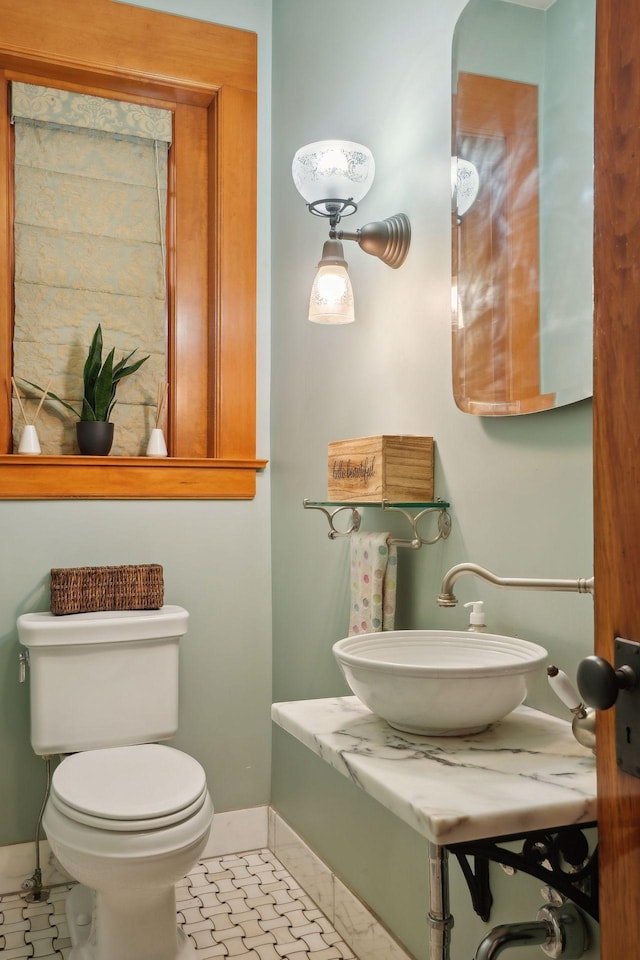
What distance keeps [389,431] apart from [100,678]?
102 centimetres

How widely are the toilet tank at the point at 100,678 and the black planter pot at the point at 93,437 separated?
49cm

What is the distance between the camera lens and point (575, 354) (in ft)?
4.05

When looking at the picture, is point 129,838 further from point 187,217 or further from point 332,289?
point 187,217

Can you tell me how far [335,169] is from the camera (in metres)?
1.79

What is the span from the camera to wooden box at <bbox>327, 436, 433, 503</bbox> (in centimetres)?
160

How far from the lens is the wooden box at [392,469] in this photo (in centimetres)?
160

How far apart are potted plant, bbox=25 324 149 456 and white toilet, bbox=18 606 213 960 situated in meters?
0.52

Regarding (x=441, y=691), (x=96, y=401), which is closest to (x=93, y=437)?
(x=96, y=401)

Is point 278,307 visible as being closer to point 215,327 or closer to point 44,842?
point 215,327

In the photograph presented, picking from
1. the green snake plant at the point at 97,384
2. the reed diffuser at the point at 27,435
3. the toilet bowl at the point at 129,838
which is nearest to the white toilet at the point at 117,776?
the toilet bowl at the point at 129,838

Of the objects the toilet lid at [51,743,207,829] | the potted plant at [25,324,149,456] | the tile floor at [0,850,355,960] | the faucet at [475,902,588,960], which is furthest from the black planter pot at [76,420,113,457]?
the faucet at [475,902,588,960]

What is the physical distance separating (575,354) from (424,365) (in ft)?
1.66

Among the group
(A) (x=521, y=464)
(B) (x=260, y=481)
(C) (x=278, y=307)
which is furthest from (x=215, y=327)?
(A) (x=521, y=464)

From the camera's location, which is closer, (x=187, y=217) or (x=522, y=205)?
(x=522, y=205)
